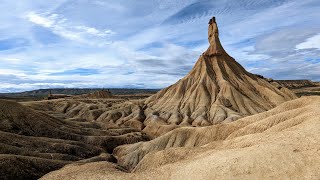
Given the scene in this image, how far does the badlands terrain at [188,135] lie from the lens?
2338 centimetres

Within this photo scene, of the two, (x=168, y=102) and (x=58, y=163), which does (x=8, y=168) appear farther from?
(x=168, y=102)

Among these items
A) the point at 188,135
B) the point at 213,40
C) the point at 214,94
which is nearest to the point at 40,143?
the point at 188,135

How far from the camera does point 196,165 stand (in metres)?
25.3

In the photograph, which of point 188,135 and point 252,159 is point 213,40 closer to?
point 188,135

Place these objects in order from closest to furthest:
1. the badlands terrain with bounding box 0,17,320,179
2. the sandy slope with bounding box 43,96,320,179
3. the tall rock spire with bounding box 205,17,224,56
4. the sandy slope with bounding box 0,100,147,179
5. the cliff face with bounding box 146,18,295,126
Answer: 1. the sandy slope with bounding box 43,96,320,179
2. the badlands terrain with bounding box 0,17,320,179
3. the sandy slope with bounding box 0,100,147,179
4. the cliff face with bounding box 146,18,295,126
5. the tall rock spire with bounding box 205,17,224,56

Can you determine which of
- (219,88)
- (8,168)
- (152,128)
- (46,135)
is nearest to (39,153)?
(8,168)

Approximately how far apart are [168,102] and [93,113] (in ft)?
77.3

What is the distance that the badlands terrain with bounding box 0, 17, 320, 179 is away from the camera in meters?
23.4

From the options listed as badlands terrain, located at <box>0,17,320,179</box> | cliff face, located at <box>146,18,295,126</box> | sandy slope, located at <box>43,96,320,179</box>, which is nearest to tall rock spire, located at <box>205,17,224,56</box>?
cliff face, located at <box>146,18,295,126</box>

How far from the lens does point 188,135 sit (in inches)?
1975

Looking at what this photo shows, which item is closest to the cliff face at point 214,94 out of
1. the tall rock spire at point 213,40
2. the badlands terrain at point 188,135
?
the tall rock spire at point 213,40

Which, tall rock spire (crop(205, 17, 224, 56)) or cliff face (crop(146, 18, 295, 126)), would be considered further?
tall rock spire (crop(205, 17, 224, 56))

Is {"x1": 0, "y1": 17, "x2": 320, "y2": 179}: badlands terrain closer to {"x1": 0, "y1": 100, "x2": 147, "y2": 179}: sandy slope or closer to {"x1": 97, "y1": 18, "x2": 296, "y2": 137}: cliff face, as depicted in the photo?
{"x1": 0, "y1": 100, "x2": 147, "y2": 179}: sandy slope

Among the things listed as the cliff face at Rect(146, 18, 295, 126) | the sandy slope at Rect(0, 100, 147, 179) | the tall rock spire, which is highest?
the tall rock spire
